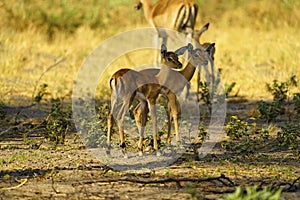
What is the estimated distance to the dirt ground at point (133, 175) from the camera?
528cm

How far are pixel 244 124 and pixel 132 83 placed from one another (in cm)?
146

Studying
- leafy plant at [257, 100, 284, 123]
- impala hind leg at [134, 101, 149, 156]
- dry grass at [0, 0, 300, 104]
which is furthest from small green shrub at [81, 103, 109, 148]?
dry grass at [0, 0, 300, 104]

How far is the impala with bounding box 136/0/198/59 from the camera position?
38.3ft

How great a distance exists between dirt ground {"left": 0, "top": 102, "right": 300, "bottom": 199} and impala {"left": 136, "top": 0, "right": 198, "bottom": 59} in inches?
181

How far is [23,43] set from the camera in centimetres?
1351

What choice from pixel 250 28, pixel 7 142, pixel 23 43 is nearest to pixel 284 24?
pixel 250 28

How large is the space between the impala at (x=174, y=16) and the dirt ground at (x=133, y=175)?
15.1 ft

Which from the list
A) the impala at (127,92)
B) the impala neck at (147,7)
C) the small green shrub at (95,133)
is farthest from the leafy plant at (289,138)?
the impala neck at (147,7)

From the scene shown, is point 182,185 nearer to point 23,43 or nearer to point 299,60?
point 299,60

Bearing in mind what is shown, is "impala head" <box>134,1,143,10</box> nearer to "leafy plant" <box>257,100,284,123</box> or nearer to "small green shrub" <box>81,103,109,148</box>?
"leafy plant" <box>257,100,284,123</box>

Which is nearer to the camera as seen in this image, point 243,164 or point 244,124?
point 243,164

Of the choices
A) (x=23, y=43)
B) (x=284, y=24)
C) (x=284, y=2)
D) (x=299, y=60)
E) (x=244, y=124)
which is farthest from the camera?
(x=284, y=2)

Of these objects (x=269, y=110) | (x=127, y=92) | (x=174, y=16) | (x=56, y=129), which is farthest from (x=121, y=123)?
(x=174, y=16)

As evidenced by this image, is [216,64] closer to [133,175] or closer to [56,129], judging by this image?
[56,129]
